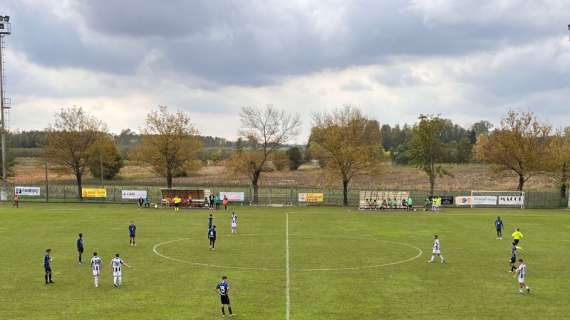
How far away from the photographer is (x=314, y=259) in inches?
1296

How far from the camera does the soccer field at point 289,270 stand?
22.4m

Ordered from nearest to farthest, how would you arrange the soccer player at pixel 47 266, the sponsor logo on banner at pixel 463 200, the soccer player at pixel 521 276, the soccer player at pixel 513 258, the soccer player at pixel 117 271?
the soccer player at pixel 521 276
the soccer player at pixel 117 271
the soccer player at pixel 47 266
the soccer player at pixel 513 258
the sponsor logo on banner at pixel 463 200

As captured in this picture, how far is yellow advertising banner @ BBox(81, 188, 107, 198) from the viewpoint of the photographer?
245ft

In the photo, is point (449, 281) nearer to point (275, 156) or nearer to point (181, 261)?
point (181, 261)

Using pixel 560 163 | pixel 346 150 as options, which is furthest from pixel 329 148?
pixel 560 163

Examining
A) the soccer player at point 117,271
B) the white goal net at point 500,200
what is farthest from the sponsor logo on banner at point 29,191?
the white goal net at point 500,200

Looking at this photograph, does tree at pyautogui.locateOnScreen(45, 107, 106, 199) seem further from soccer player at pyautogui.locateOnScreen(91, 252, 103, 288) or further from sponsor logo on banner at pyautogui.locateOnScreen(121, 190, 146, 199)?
soccer player at pyautogui.locateOnScreen(91, 252, 103, 288)

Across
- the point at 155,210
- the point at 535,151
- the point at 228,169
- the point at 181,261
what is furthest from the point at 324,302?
the point at 535,151

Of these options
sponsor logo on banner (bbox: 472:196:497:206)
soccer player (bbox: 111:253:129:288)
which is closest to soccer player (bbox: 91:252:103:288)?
soccer player (bbox: 111:253:129:288)

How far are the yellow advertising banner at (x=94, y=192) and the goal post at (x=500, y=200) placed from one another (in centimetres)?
5136

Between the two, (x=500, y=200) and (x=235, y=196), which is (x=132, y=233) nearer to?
(x=235, y=196)

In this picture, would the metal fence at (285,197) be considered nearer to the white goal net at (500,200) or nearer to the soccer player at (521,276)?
the white goal net at (500,200)

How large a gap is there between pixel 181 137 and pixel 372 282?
55744 mm

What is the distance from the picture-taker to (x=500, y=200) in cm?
7031
